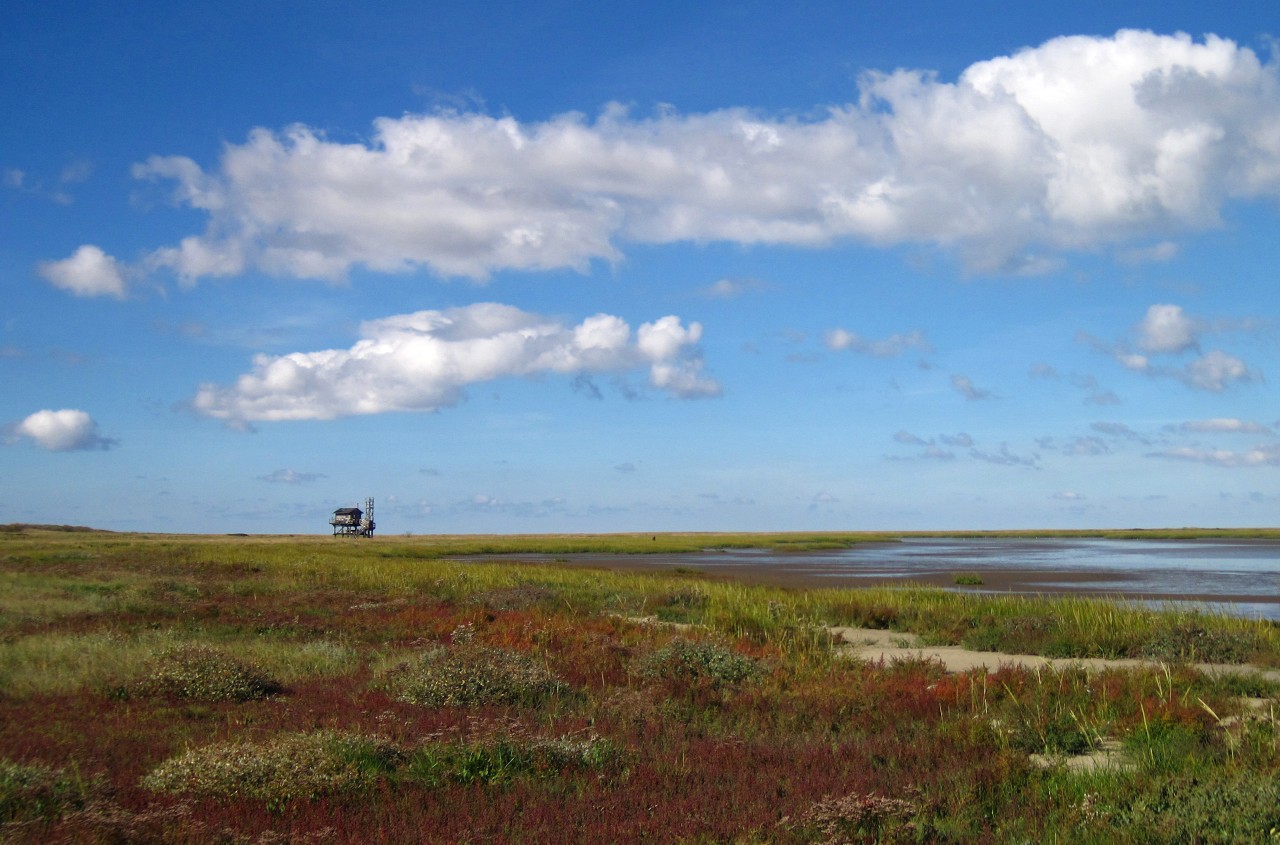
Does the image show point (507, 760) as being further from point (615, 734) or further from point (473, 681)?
point (473, 681)

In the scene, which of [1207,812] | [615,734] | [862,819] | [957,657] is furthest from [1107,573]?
[862,819]

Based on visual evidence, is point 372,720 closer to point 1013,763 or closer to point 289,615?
point 1013,763

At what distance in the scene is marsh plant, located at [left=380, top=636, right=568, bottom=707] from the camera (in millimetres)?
12492

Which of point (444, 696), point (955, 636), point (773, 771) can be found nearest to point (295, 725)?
point (444, 696)

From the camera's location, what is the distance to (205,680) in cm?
1277

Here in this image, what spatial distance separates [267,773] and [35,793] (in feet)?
5.68

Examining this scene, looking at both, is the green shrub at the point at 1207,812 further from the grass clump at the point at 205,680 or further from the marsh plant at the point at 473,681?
the grass clump at the point at 205,680

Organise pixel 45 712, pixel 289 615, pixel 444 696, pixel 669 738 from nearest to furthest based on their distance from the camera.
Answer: pixel 669 738 → pixel 45 712 → pixel 444 696 → pixel 289 615

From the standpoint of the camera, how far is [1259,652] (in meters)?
17.5

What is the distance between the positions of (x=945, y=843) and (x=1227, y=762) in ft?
12.0

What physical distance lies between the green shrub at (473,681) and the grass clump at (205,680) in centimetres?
185

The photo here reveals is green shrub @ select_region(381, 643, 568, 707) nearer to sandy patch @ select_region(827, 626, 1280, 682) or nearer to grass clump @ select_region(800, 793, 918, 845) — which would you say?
grass clump @ select_region(800, 793, 918, 845)

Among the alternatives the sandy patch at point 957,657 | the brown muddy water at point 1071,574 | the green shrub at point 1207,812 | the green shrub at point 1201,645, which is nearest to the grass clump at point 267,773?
the green shrub at point 1207,812

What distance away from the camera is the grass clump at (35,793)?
713 cm
